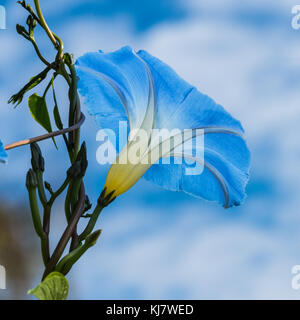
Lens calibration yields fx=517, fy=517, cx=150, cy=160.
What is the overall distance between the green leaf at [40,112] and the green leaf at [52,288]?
0.24m

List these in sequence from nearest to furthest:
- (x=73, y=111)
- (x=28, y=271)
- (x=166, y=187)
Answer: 1. (x=73, y=111)
2. (x=166, y=187)
3. (x=28, y=271)

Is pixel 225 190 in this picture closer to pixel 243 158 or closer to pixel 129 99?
pixel 243 158

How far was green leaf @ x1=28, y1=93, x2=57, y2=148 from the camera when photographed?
71cm

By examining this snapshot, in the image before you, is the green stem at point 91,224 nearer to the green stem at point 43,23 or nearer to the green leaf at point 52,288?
the green leaf at point 52,288

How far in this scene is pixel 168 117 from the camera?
0.75 meters

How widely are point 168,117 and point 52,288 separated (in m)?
0.31

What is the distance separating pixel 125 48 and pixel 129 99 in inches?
2.9

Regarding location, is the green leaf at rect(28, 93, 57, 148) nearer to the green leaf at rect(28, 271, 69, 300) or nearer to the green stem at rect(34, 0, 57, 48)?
the green stem at rect(34, 0, 57, 48)

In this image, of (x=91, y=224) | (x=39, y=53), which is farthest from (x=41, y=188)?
(x=39, y=53)
